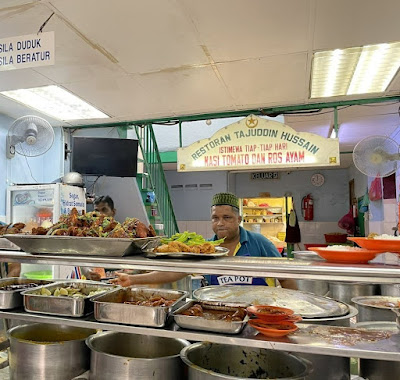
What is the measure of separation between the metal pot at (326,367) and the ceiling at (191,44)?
2.41 m

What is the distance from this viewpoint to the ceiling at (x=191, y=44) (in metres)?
2.69

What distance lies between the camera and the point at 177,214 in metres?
11.8

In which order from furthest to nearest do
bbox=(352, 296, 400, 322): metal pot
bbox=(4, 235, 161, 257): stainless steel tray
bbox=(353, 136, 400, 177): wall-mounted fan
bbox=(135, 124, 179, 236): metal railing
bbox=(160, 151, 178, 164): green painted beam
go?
bbox=(160, 151, 178, 164): green painted beam, bbox=(135, 124, 179, 236): metal railing, bbox=(353, 136, 400, 177): wall-mounted fan, bbox=(352, 296, 400, 322): metal pot, bbox=(4, 235, 161, 257): stainless steel tray

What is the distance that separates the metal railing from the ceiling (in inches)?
63.3

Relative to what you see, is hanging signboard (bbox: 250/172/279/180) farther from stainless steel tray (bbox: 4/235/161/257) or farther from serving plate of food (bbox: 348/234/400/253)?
serving plate of food (bbox: 348/234/400/253)

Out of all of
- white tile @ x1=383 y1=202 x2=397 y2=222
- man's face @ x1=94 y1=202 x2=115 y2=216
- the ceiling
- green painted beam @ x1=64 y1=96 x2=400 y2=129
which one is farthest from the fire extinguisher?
man's face @ x1=94 y1=202 x2=115 y2=216

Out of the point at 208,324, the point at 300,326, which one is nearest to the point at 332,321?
the point at 300,326

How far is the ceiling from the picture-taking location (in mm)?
2693

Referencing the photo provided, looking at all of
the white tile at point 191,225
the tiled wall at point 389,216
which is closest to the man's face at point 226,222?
the tiled wall at point 389,216

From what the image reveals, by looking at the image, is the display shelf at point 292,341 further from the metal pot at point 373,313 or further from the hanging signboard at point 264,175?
the hanging signboard at point 264,175

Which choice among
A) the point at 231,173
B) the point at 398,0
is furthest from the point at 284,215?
the point at 398,0

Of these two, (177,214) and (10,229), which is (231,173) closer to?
(177,214)

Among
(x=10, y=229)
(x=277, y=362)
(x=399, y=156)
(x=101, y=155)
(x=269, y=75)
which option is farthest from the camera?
(x=101, y=155)

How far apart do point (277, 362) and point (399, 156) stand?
368 cm
